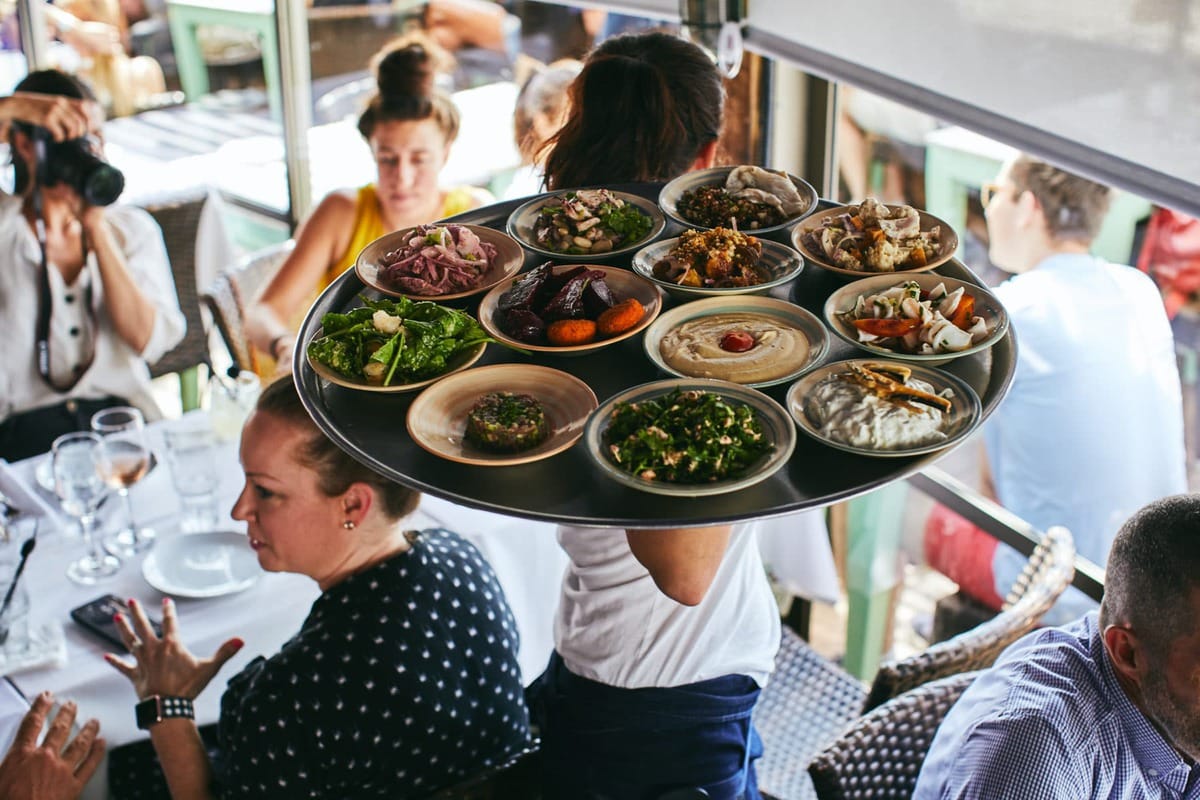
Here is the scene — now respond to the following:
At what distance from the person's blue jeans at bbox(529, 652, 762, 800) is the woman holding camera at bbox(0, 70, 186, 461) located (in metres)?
2.08

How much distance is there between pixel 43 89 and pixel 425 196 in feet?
3.59

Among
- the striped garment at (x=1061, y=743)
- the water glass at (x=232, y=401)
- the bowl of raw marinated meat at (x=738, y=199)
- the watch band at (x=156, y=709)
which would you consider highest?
the bowl of raw marinated meat at (x=738, y=199)

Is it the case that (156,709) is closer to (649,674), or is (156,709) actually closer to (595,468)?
(649,674)

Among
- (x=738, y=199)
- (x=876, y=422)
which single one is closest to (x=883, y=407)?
(x=876, y=422)

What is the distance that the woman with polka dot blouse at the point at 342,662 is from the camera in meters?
1.76

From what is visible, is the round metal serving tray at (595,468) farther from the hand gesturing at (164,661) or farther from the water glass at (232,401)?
the water glass at (232,401)

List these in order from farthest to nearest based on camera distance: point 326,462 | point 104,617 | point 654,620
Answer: point 104,617 → point 326,462 → point 654,620

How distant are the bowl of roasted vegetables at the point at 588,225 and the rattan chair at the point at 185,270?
9.38 ft

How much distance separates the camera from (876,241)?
122cm

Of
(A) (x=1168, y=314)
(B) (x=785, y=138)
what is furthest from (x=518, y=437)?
(B) (x=785, y=138)

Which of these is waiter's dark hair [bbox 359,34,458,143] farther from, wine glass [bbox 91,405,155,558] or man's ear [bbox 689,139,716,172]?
man's ear [bbox 689,139,716,172]

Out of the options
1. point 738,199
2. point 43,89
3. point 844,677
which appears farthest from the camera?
point 43,89

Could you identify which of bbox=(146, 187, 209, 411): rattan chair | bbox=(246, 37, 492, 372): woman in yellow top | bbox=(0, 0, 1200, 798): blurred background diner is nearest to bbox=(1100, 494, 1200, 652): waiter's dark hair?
bbox=(0, 0, 1200, 798): blurred background diner

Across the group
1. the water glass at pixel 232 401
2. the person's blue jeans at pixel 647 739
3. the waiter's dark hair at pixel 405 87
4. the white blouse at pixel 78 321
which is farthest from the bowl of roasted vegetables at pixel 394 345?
the white blouse at pixel 78 321
